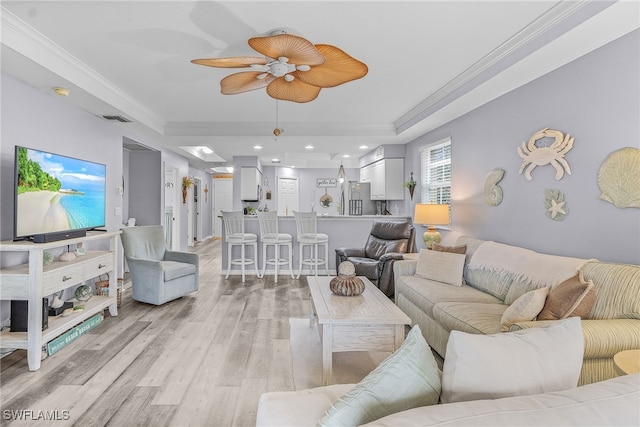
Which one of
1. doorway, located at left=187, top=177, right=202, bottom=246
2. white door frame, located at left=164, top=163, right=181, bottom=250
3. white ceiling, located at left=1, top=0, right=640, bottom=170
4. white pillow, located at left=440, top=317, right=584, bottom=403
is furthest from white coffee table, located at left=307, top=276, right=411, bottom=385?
doorway, located at left=187, top=177, right=202, bottom=246

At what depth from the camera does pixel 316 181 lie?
1054 centimetres

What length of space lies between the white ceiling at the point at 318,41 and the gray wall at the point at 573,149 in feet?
0.51

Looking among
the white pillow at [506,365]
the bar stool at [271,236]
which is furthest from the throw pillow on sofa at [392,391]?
the bar stool at [271,236]

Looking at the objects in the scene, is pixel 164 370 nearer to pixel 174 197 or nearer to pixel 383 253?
pixel 383 253

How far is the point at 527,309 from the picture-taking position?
202cm

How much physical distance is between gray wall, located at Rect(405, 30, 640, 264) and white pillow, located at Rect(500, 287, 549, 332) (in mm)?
777

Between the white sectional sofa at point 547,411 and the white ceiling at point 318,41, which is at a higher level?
the white ceiling at point 318,41

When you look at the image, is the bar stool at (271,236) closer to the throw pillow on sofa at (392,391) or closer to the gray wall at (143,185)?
the gray wall at (143,185)

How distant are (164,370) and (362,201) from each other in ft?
18.2

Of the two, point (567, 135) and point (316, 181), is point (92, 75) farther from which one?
point (316, 181)

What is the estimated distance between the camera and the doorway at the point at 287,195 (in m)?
10.2

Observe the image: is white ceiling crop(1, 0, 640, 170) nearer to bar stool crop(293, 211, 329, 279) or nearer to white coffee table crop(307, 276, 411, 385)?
bar stool crop(293, 211, 329, 279)

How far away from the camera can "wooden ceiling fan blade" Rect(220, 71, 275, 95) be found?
→ 2.59m

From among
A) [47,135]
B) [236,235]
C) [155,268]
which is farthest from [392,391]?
[236,235]
